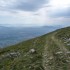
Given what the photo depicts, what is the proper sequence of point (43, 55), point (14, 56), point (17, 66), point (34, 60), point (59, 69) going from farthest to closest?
point (14, 56), point (43, 55), point (34, 60), point (17, 66), point (59, 69)

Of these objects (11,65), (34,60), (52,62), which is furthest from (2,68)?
(52,62)

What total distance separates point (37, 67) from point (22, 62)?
6.52 meters

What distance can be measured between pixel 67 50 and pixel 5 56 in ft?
54.1

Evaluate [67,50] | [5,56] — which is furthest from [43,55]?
[5,56]

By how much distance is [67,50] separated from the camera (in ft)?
186

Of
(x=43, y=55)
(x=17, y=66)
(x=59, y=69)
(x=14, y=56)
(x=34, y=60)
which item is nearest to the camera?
(x=59, y=69)

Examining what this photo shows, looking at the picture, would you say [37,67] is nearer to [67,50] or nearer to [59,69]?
[59,69]

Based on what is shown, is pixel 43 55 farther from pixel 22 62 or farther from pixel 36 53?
pixel 22 62

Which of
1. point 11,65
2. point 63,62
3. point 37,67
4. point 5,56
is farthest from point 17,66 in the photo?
point 5,56

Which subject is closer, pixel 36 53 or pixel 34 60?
pixel 34 60

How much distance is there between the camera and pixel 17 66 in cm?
4556

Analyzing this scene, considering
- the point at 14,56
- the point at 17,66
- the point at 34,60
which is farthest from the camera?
the point at 14,56

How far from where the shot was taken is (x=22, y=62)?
48.2 metres

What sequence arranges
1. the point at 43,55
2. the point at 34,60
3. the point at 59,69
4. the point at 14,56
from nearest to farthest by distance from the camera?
the point at 59,69, the point at 34,60, the point at 43,55, the point at 14,56
